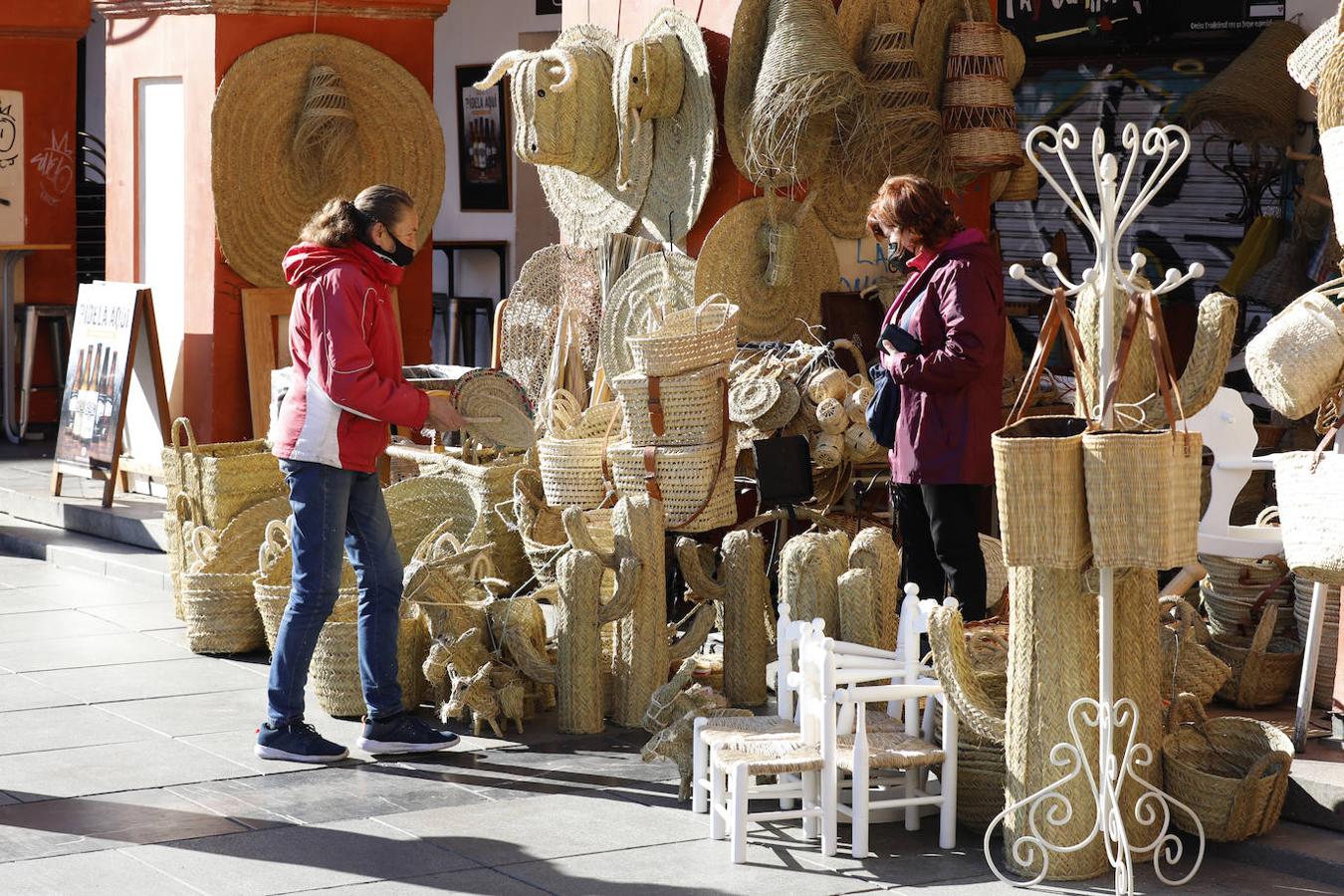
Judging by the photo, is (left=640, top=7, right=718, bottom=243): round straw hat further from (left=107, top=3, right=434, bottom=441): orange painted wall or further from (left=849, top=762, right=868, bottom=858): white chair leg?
(left=849, top=762, right=868, bottom=858): white chair leg

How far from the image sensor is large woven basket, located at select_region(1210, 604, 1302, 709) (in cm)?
613

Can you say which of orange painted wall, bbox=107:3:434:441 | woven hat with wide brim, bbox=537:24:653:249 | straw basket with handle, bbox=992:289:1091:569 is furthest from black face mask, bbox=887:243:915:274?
orange painted wall, bbox=107:3:434:441

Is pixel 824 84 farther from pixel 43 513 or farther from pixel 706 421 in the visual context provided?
pixel 43 513

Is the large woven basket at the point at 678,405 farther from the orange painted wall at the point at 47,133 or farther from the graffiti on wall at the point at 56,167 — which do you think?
the graffiti on wall at the point at 56,167

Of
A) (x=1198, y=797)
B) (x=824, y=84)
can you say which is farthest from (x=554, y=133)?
(x=1198, y=797)

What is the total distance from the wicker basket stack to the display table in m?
7.87

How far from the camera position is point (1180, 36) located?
10.3 m

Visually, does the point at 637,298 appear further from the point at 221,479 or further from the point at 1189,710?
the point at 1189,710

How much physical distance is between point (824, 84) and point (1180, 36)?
3442 mm

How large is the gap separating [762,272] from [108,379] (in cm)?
388

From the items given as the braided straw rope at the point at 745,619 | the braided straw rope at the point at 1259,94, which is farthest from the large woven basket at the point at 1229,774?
the braided straw rope at the point at 1259,94

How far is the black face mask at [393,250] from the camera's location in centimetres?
586

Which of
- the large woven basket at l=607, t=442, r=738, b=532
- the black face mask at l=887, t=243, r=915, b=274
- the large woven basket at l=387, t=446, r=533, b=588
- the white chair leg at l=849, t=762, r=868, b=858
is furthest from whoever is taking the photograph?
the large woven basket at l=387, t=446, r=533, b=588

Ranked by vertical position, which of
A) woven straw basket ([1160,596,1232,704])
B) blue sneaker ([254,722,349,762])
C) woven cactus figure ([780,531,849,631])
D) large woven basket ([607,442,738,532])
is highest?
large woven basket ([607,442,738,532])
